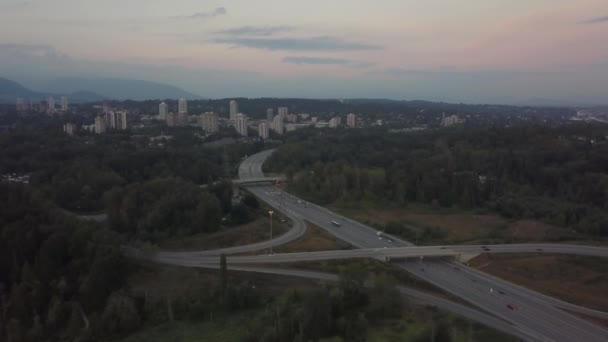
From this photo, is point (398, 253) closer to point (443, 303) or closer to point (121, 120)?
point (443, 303)

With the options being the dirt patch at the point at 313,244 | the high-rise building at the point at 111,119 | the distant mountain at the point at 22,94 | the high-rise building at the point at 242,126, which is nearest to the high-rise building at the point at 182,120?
the high-rise building at the point at 242,126

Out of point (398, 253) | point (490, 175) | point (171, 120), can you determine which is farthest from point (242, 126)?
point (398, 253)

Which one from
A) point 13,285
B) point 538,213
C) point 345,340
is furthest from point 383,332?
point 538,213

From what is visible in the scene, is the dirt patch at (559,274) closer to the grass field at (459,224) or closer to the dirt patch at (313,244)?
the grass field at (459,224)

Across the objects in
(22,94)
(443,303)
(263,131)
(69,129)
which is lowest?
(443,303)

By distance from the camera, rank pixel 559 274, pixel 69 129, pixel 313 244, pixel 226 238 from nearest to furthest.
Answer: pixel 559 274 < pixel 313 244 < pixel 226 238 < pixel 69 129

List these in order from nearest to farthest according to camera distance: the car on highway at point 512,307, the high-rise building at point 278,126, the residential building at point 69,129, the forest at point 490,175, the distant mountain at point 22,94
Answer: the car on highway at point 512,307
the forest at point 490,175
the residential building at point 69,129
the high-rise building at point 278,126
the distant mountain at point 22,94

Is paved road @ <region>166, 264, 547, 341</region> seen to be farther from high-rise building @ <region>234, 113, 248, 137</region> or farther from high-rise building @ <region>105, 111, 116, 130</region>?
high-rise building @ <region>105, 111, 116, 130</region>

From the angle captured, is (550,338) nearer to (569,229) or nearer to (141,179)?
(569,229)
